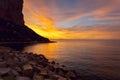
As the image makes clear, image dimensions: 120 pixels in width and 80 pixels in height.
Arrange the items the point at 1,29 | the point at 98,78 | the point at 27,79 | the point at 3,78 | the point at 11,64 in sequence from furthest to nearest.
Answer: the point at 1,29, the point at 98,78, the point at 11,64, the point at 27,79, the point at 3,78

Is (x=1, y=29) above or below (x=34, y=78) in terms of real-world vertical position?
above

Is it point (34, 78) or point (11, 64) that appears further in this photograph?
point (11, 64)

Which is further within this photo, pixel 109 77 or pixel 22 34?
pixel 22 34

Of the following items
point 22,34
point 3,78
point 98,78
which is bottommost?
point 98,78

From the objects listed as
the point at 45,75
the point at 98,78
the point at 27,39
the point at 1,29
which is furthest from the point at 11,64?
the point at 27,39

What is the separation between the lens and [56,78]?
21.2m

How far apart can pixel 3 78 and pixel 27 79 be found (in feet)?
7.23

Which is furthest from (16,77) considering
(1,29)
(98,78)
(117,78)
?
(1,29)

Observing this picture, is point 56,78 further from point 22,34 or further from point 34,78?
point 22,34

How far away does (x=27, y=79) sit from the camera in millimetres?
18766

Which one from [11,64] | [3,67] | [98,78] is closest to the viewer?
[3,67]

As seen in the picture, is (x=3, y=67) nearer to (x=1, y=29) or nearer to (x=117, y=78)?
(x=117, y=78)

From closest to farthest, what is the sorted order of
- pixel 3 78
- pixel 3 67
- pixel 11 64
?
pixel 3 78, pixel 3 67, pixel 11 64

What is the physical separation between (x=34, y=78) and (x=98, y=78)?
1346 cm
